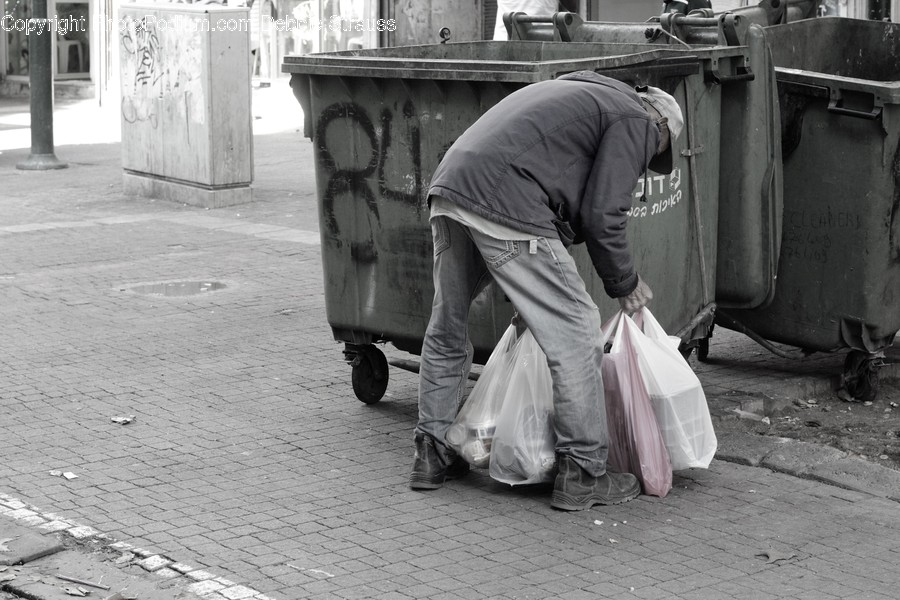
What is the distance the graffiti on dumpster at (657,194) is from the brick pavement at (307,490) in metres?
1.02

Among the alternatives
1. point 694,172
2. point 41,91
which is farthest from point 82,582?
point 41,91

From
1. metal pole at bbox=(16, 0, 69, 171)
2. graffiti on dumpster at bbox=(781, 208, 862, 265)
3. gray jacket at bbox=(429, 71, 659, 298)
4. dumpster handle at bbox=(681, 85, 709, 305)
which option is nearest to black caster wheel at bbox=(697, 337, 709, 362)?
graffiti on dumpster at bbox=(781, 208, 862, 265)

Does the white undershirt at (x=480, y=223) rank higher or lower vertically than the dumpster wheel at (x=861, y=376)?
higher

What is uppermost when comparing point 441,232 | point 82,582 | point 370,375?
point 441,232

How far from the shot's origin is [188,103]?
12016 mm

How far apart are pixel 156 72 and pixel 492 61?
7680 mm

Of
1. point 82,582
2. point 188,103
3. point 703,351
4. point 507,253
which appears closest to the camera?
point 82,582

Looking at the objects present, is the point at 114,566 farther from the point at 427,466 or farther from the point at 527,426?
the point at 527,426

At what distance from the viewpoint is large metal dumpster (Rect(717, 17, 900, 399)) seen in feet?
19.9

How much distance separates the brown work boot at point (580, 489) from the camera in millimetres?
4754

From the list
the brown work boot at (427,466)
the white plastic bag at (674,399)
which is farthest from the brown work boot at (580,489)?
the brown work boot at (427,466)

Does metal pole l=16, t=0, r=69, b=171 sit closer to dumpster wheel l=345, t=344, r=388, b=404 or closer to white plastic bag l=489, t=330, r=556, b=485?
dumpster wheel l=345, t=344, r=388, b=404

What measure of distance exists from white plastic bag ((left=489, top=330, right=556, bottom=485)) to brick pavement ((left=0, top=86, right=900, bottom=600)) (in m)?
0.13

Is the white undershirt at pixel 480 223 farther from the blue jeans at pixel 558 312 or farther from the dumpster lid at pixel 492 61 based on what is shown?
the dumpster lid at pixel 492 61
